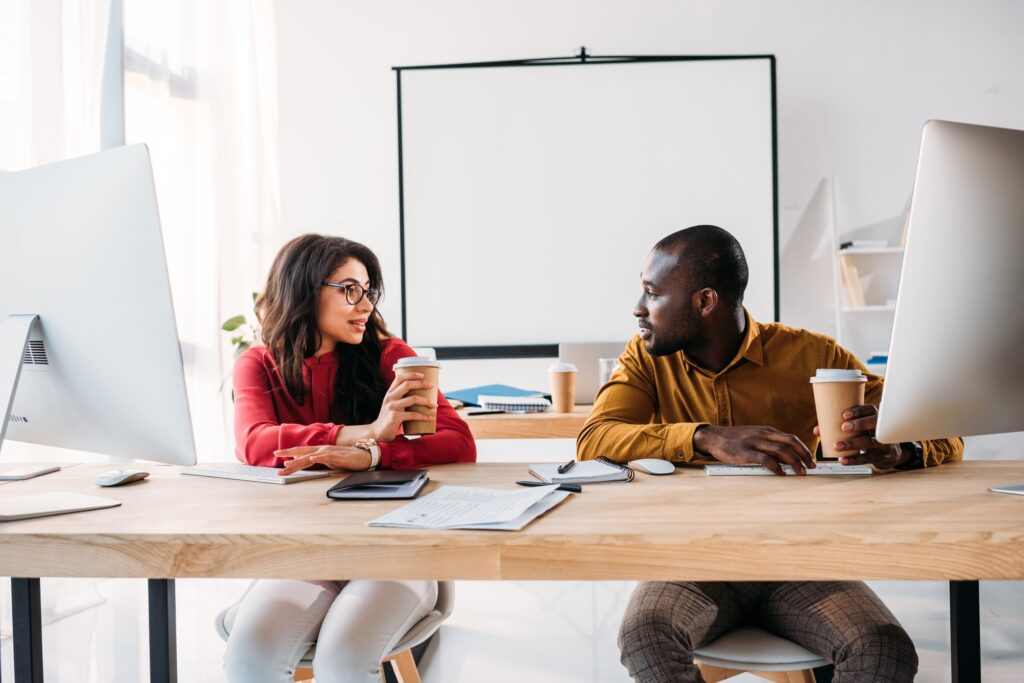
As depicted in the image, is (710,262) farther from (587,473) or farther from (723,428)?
(587,473)

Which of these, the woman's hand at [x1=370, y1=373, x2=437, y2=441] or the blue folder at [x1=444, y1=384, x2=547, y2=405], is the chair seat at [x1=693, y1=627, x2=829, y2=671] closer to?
the woman's hand at [x1=370, y1=373, x2=437, y2=441]

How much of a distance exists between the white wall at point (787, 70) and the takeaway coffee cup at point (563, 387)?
1.28 meters

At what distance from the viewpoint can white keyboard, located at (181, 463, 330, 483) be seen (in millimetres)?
1187

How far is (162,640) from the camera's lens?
3.53 feet

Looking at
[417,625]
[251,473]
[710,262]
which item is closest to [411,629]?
[417,625]

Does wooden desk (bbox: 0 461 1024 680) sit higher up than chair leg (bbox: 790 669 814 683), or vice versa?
wooden desk (bbox: 0 461 1024 680)

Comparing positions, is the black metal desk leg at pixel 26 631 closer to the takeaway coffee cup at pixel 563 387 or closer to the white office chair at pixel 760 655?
the white office chair at pixel 760 655

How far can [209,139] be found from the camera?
11.2 feet

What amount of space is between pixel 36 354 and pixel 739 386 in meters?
1.28

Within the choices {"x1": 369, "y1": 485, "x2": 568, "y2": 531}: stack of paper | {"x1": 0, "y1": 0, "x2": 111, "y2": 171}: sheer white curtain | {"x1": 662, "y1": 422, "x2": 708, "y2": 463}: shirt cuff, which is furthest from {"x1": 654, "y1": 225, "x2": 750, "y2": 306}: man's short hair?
{"x1": 0, "y1": 0, "x2": 111, "y2": 171}: sheer white curtain

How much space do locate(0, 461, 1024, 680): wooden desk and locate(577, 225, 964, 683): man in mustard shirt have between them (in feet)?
0.58

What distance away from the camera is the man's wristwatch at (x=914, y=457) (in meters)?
1.21

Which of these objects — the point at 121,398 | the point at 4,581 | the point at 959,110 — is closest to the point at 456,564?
the point at 121,398

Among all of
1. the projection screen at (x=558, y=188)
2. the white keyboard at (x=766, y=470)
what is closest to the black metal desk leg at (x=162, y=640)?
the white keyboard at (x=766, y=470)
